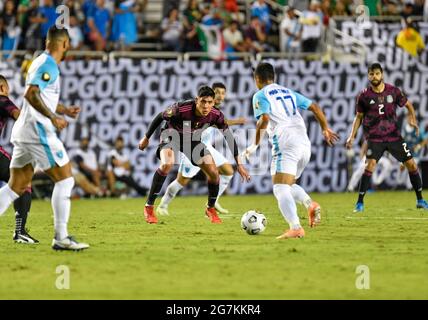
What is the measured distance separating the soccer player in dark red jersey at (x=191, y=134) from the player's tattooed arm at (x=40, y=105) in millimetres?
4601

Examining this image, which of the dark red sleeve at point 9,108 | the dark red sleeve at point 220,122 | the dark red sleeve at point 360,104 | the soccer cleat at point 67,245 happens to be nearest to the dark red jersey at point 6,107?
the dark red sleeve at point 9,108

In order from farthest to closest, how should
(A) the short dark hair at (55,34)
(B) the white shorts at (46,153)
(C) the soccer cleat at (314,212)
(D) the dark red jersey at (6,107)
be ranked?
(C) the soccer cleat at (314,212) < (D) the dark red jersey at (6,107) < (A) the short dark hair at (55,34) < (B) the white shorts at (46,153)

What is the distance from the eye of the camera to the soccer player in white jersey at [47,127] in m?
11.6

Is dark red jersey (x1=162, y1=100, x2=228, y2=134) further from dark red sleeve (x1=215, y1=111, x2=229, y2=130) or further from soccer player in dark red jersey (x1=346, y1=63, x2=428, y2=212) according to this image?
soccer player in dark red jersey (x1=346, y1=63, x2=428, y2=212)

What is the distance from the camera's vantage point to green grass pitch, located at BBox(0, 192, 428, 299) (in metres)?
9.31

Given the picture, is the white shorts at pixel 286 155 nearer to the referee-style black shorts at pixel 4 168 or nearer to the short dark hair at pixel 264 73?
the short dark hair at pixel 264 73

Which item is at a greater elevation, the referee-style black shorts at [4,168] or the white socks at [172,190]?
the referee-style black shorts at [4,168]

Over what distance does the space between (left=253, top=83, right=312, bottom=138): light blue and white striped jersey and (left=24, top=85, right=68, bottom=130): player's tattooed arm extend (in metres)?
3.28

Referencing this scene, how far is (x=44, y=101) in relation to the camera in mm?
11844

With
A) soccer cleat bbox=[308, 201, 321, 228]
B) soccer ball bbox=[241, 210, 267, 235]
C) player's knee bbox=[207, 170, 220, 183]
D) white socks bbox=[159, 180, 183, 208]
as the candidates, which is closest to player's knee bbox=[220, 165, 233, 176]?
white socks bbox=[159, 180, 183, 208]

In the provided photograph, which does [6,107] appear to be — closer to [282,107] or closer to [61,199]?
[61,199]

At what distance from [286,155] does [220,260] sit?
9.17 ft

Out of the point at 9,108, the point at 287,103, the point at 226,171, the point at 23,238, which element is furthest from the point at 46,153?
the point at 226,171

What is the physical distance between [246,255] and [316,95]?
16.4 metres
